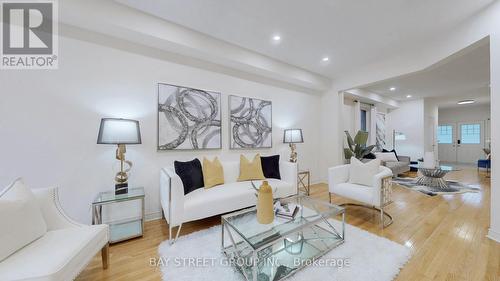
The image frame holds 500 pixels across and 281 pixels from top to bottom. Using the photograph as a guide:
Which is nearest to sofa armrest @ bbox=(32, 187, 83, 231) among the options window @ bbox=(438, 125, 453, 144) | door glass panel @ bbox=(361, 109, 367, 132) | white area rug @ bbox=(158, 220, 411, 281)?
white area rug @ bbox=(158, 220, 411, 281)

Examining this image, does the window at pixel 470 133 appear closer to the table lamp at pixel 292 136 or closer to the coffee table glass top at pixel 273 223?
the table lamp at pixel 292 136

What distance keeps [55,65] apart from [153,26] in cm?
121

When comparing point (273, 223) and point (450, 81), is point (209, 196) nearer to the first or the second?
point (273, 223)

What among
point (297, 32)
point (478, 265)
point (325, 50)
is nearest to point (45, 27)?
point (297, 32)

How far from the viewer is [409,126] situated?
6965 mm

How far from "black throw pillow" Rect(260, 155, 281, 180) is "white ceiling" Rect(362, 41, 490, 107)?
2996 mm

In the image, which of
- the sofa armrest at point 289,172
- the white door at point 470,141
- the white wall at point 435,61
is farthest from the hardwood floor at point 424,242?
the white door at point 470,141

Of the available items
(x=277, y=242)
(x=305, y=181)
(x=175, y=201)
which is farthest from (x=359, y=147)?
(x=175, y=201)

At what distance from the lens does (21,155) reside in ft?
6.66

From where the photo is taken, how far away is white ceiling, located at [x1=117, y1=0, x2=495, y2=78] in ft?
7.32

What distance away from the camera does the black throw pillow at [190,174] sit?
250 cm

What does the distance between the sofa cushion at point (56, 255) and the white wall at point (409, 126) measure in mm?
8873

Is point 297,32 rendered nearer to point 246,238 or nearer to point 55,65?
point 246,238

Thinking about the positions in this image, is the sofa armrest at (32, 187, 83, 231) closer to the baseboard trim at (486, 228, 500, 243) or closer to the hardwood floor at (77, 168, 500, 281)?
the hardwood floor at (77, 168, 500, 281)
